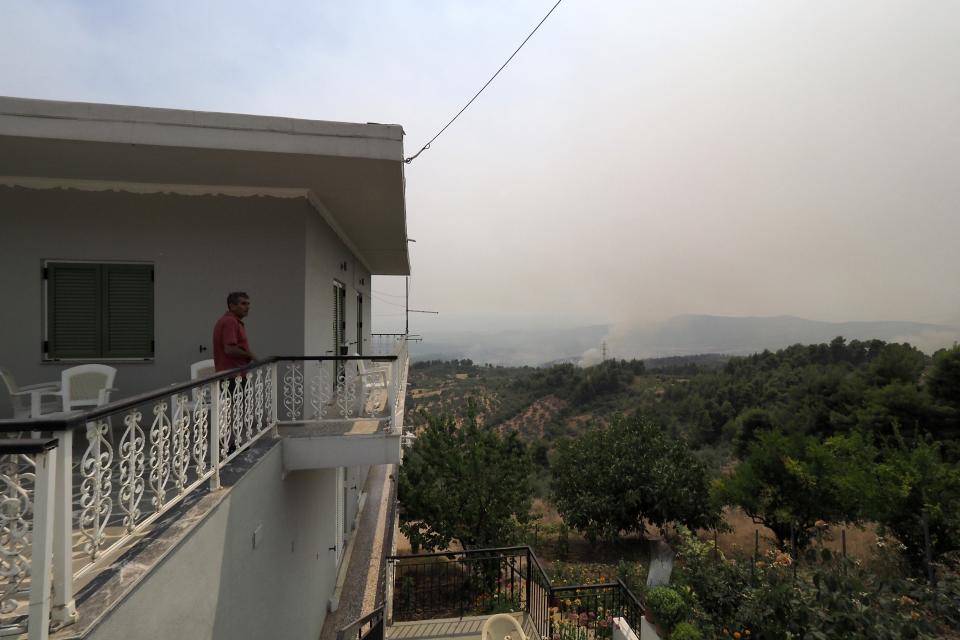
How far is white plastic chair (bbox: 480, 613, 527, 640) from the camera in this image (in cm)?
625

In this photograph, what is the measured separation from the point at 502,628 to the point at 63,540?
6.57 meters

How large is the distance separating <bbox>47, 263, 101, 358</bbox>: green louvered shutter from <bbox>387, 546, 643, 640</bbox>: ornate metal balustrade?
6343 mm

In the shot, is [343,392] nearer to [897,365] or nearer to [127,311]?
[127,311]

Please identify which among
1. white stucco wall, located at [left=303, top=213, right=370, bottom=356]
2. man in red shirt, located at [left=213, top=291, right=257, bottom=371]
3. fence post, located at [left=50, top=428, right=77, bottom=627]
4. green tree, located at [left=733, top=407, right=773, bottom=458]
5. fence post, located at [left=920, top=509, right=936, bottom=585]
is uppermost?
white stucco wall, located at [left=303, top=213, right=370, bottom=356]

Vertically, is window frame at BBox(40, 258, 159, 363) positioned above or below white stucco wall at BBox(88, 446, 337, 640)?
above

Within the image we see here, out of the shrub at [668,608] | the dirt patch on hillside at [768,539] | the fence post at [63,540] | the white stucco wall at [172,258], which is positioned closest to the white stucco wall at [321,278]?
the white stucco wall at [172,258]

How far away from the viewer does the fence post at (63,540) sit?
170 centimetres

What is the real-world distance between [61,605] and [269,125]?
408cm

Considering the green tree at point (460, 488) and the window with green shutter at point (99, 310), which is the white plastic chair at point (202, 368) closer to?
the window with green shutter at point (99, 310)

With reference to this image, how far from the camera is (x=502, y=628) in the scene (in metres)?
6.66

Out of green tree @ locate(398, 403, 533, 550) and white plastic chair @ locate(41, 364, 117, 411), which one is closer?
Answer: white plastic chair @ locate(41, 364, 117, 411)

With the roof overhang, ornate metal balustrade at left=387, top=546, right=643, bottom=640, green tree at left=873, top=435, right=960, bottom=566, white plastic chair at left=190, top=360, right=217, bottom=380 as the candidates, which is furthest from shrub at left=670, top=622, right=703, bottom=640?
green tree at left=873, top=435, right=960, bottom=566

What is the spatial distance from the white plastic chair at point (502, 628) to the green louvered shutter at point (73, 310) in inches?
253

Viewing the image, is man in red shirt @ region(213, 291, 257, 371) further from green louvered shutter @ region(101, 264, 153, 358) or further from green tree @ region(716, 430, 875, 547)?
green tree @ region(716, 430, 875, 547)
